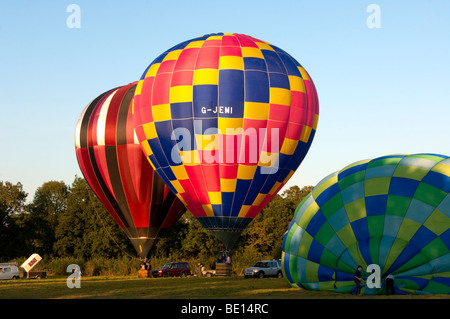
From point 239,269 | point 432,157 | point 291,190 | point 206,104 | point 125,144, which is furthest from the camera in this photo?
point 291,190

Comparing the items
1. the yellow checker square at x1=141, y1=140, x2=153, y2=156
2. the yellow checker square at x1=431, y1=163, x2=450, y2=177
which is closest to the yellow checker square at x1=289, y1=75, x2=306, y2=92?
the yellow checker square at x1=141, y1=140, x2=153, y2=156

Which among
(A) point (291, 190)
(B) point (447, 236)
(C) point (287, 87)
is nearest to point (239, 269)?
(C) point (287, 87)

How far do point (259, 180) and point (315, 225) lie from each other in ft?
32.9

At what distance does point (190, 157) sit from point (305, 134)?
5814 millimetres

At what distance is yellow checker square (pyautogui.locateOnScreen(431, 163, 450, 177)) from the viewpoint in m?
19.1

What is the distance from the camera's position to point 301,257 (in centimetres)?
2039

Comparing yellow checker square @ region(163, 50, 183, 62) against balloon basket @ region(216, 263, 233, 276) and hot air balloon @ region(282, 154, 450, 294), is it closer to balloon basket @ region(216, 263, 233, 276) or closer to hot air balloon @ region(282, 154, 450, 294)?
balloon basket @ region(216, 263, 233, 276)

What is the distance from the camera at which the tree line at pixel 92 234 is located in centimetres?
5962

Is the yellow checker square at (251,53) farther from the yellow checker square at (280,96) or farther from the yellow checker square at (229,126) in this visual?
the yellow checker square at (229,126)

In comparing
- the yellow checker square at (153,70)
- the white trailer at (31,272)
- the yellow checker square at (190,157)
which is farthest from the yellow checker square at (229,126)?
the white trailer at (31,272)

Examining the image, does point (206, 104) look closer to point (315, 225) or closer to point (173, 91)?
point (173, 91)

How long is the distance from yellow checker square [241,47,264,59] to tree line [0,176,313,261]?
29353 millimetres

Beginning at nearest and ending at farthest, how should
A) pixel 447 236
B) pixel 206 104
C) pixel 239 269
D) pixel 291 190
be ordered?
pixel 447 236 < pixel 206 104 < pixel 239 269 < pixel 291 190

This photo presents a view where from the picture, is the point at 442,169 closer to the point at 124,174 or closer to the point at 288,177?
the point at 288,177
